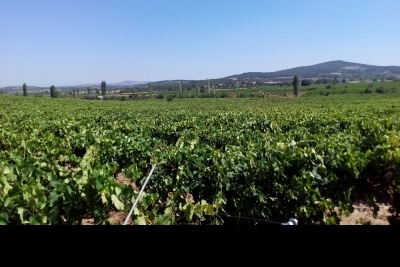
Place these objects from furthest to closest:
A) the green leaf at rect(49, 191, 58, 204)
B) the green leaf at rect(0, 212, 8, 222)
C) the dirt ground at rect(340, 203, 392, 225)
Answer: the dirt ground at rect(340, 203, 392, 225), the green leaf at rect(49, 191, 58, 204), the green leaf at rect(0, 212, 8, 222)

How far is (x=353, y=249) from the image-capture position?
1.25 m

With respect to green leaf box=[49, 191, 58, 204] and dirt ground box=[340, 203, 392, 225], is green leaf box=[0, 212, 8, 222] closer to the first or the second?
green leaf box=[49, 191, 58, 204]

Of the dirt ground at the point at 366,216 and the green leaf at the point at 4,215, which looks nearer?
the green leaf at the point at 4,215

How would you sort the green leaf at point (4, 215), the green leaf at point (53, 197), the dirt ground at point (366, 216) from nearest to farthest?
the green leaf at point (4, 215)
the green leaf at point (53, 197)
the dirt ground at point (366, 216)

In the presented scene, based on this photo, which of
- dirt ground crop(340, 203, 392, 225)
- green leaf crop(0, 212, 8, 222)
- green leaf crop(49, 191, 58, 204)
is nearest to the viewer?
green leaf crop(0, 212, 8, 222)

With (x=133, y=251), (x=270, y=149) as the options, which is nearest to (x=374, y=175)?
(x=270, y=149)

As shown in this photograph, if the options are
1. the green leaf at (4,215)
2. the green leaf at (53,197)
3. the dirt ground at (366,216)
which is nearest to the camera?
the green leaf at (4,215)

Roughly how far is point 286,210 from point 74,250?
3297 mm

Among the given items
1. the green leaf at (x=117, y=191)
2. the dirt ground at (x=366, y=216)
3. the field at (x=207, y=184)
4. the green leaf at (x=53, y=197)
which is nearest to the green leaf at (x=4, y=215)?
the field at (x=207, y=184)

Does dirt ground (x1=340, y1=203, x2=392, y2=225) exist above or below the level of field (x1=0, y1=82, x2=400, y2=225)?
below

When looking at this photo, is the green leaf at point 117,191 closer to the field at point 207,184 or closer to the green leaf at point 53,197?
the field at point 207,184

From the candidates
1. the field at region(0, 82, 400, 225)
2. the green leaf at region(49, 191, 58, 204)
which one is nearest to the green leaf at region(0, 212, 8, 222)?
the field at region(0, 82, 400, 225)

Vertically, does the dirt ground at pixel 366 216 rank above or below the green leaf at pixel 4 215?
below

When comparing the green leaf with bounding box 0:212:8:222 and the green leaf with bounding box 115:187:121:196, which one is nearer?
the green leaf with bounding box 0:212:8:222
